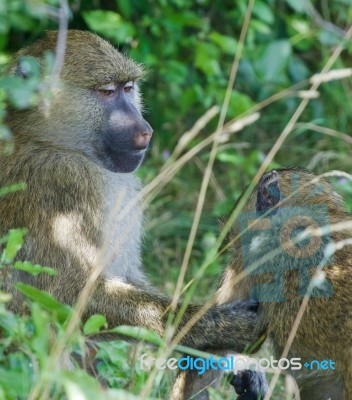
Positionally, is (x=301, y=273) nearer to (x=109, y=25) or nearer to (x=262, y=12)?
(x=109, y=25)

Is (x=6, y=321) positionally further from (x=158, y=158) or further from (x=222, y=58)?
(x=222, y=58)

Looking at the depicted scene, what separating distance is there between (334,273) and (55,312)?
3.94ft

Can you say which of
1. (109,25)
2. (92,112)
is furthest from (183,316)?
(109,25)

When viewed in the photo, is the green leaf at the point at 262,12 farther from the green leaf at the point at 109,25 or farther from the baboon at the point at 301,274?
the baboon at the point at 301,274

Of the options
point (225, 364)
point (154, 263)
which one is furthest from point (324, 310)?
point (154, 263)

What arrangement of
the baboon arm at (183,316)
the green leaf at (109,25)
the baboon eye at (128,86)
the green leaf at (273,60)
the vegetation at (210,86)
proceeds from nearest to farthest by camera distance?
the baboon arm at (183,316), the baboon eye at (128,86), the green leaf at (109,25), the vegetation at (210,86), the green leaf at (273,60)

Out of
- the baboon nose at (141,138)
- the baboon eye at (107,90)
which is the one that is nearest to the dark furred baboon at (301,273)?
the baboon nose at (141,138)

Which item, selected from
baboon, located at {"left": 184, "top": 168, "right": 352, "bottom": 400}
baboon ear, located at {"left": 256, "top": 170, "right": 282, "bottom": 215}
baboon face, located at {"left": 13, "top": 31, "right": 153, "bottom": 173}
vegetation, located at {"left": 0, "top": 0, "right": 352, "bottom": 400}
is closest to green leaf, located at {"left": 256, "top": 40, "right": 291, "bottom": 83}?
vegetation, located at {"left": 0, "top": 0, "right": 352, "bottom": 400}

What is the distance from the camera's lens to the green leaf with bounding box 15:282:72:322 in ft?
9.50

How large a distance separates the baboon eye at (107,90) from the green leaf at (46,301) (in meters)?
1.71

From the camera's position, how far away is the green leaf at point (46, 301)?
289 cm

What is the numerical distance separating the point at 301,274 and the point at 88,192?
3.41 ft

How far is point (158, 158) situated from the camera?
7023 millimetres

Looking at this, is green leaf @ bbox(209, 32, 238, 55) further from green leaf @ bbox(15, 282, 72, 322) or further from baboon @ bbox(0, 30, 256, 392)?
green leaf @ bbox(15, 282, 72, 322)
